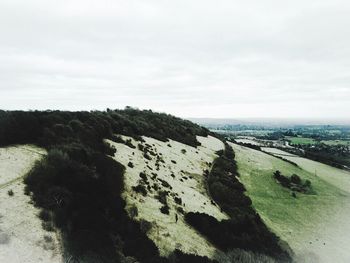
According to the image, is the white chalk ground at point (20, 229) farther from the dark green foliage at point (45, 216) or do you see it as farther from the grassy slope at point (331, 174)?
the grassy slope at point (331, 174)

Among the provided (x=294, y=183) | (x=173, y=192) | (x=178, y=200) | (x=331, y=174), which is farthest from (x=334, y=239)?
(x=331, y=174)

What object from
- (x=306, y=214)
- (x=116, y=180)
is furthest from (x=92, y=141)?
(x=306, y=214)

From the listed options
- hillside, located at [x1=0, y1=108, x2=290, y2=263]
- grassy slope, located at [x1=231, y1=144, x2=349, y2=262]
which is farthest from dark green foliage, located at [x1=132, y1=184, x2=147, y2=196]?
grassy slope, located at [x1=231, y1=144, x2=349, y2=262]

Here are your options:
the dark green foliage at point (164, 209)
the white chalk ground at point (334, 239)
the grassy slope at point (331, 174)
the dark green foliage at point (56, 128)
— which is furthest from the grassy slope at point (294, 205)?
the dark green foliage at point (56, 128)

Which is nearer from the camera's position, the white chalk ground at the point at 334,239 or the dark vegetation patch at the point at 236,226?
the dark vegetation patch at the point at 236,226

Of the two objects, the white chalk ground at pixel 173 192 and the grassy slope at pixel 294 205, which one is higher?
the white chalk ground at pixel 173 192

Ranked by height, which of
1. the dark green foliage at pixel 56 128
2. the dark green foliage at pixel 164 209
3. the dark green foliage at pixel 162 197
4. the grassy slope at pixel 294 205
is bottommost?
the grassy slope at pixel 294 205

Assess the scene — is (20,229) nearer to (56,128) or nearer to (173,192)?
A: (56,128)
